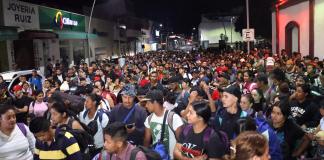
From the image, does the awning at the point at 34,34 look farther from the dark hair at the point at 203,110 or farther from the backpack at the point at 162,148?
the dark hair at the point at 203,110

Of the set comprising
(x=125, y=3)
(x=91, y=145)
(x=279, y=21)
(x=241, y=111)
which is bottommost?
(x=91, y=145)

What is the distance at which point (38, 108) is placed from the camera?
9.80 meters

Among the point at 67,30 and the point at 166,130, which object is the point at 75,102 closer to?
the point at 166,130

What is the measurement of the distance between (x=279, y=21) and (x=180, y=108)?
1032 inches

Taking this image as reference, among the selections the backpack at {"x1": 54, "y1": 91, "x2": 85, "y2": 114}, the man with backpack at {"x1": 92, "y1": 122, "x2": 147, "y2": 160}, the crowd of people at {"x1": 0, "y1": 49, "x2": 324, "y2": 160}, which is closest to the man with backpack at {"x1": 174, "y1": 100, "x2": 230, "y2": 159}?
the crowd of people at {"x1": 0, "y1": 49, "x2": 324, "y2": 160}

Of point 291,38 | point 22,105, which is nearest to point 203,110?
point 22,105

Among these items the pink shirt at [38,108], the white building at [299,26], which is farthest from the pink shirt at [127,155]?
the white building at [299,26]

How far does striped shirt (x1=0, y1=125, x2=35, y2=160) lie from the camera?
17.2 ft

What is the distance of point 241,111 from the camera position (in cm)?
626

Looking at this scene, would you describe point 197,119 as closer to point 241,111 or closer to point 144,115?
point 241,111

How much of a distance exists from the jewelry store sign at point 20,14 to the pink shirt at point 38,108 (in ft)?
42.4

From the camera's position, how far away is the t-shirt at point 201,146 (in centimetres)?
465

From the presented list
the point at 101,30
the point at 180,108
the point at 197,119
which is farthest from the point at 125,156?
the point at 101,30

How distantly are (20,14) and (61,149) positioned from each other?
20.6m
